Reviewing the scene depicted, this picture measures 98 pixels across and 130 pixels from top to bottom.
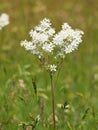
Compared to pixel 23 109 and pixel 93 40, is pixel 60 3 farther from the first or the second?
pixel 23 109

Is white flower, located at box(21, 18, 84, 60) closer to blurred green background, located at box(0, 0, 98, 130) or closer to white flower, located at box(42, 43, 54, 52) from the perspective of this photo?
white flower, located at box(42, 43, 54, 52)

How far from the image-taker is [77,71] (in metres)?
6.20

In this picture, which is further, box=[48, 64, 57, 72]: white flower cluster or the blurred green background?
the blurred green background

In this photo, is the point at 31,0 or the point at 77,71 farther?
the point at 31,0

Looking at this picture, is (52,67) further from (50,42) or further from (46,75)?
(46,75)

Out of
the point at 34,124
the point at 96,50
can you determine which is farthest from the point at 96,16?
the point at 34,124

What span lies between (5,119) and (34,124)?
0.68m

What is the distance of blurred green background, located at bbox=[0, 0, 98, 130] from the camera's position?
14.0 feet

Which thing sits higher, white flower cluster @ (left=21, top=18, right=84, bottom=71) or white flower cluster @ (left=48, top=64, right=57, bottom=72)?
white flower cluster @ (left=21, top=18, right=84, bottom=71)

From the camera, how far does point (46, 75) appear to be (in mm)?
5789

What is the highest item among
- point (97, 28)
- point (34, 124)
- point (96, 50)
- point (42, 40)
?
point (97, 28)

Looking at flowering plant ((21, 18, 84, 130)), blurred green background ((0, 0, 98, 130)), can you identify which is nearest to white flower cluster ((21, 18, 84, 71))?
flowering plant ((21, 18, 84, 130))

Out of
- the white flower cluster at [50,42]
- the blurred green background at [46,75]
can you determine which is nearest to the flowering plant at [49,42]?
the white flower cluster at [50,42]

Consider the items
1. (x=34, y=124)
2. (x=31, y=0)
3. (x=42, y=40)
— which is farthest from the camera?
(x=31, y=0)
